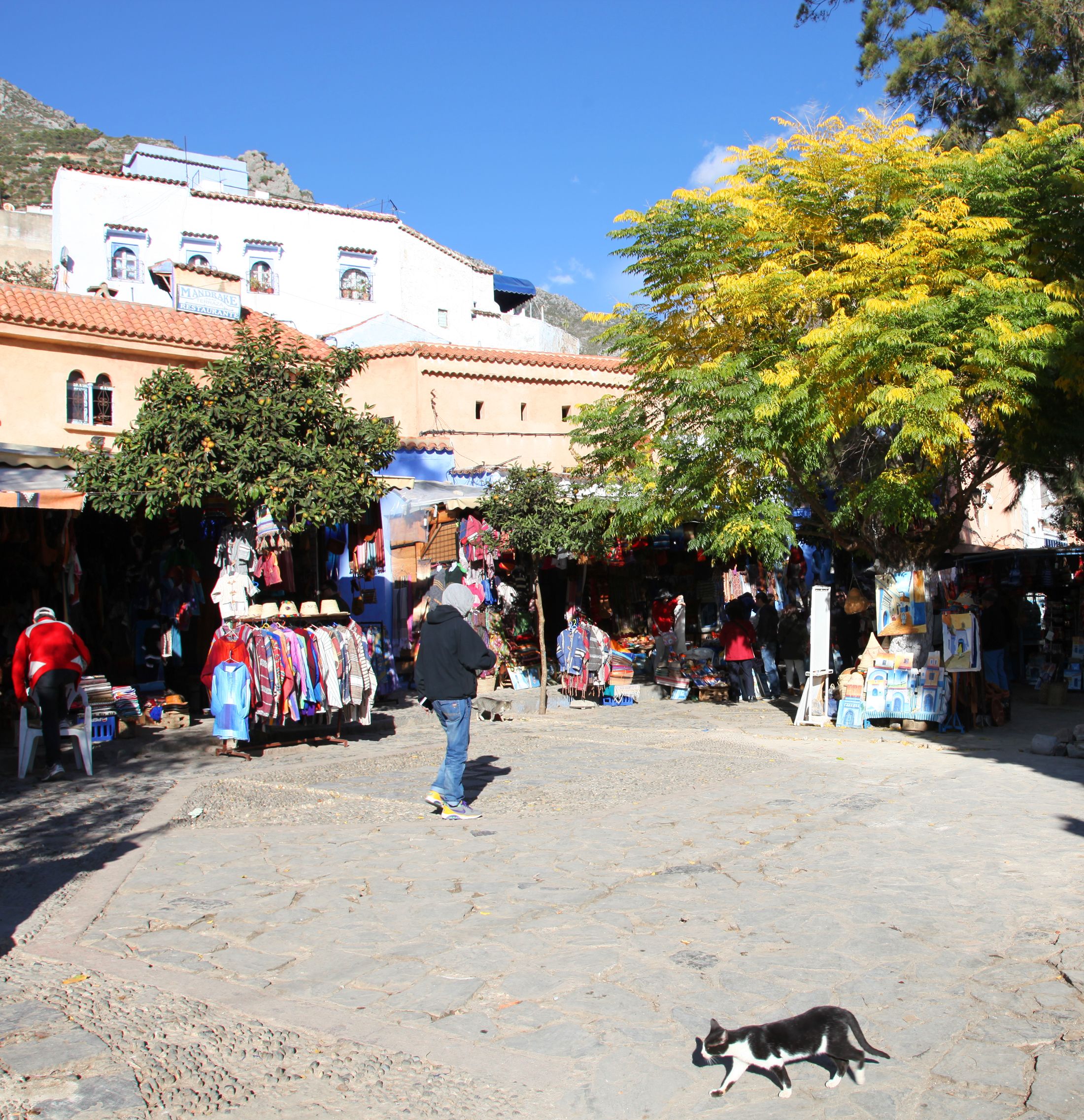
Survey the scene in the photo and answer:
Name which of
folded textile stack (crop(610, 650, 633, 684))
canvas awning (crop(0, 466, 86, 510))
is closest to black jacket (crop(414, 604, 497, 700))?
canvas awning (crop(0, 466, 86, 510))

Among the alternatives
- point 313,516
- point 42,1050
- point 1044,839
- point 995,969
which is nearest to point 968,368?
point 1044,839

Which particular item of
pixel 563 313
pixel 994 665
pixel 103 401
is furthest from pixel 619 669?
pixel 563 313

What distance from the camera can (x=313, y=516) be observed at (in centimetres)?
1159

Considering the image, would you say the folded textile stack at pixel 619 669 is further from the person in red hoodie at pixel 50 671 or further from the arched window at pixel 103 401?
the arched window at pixel 103 401

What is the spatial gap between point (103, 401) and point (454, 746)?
17.5m

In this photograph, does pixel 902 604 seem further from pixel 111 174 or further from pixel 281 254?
pixel 111 174

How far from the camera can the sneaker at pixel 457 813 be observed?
26.3ft

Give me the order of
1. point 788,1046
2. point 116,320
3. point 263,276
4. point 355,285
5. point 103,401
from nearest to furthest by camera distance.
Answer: point 788,1046, point 103,401, point 116,320, point 263,276, point 355,285

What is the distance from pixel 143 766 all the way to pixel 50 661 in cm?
169

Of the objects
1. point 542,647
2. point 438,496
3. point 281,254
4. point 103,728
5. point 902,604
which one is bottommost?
point 103,728

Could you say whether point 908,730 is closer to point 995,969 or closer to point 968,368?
point 968,368

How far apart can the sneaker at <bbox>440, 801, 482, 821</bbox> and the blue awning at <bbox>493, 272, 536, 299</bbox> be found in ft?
131

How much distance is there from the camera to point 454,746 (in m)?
8.03

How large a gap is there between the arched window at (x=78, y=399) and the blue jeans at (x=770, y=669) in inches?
592
